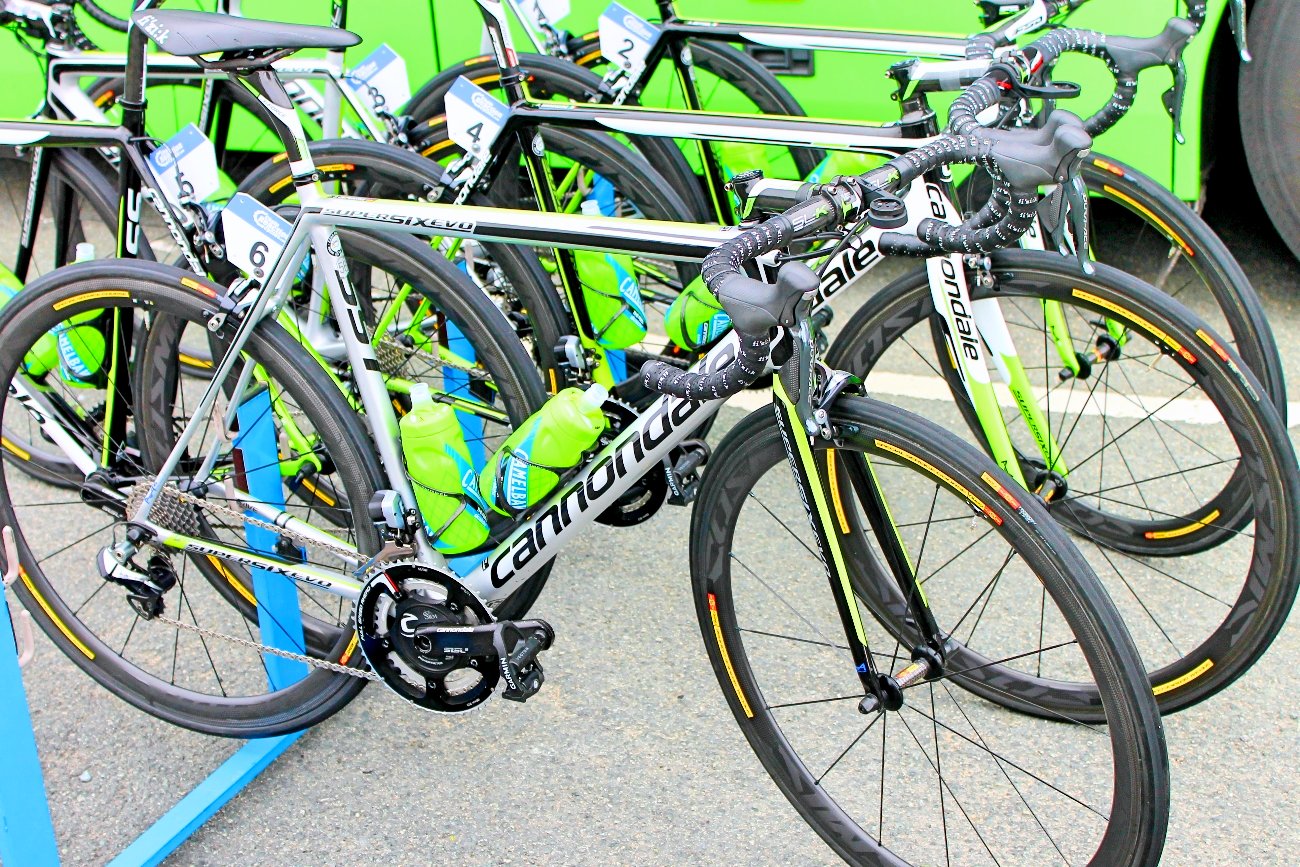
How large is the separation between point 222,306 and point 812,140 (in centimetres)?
→ 127

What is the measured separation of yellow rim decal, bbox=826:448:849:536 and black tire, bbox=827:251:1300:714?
0.53 m

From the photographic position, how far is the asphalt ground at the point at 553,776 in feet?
8.36

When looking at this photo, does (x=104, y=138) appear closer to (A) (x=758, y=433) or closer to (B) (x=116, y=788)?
(B) (x=116, y=788)

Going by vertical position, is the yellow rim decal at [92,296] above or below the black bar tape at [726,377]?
below

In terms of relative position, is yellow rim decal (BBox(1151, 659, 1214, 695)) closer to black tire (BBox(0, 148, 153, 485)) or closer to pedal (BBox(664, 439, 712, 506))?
pedal (BBox(664, 439, 712, 506))

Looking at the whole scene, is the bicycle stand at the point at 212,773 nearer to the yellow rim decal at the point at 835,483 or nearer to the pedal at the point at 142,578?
the pedal at the point at 142,578

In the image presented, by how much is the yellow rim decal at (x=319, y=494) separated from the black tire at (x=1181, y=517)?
4.37 ft

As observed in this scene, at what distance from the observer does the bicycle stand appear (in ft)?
7.16

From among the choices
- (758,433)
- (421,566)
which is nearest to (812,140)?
(758,433)

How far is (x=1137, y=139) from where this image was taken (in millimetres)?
4262

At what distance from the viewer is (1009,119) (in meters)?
2.71

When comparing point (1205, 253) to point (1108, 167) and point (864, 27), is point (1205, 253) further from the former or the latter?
point (864, 27)

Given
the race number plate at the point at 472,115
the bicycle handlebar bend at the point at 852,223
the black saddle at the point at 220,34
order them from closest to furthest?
the bicycle handlebar bend at the point at 852,223 → the black saddle at the point at 220,34 → the race number plate at the point at 472,115

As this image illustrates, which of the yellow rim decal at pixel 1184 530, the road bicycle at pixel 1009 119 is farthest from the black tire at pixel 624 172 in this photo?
the yellow rim decal at pixel 1184 530
